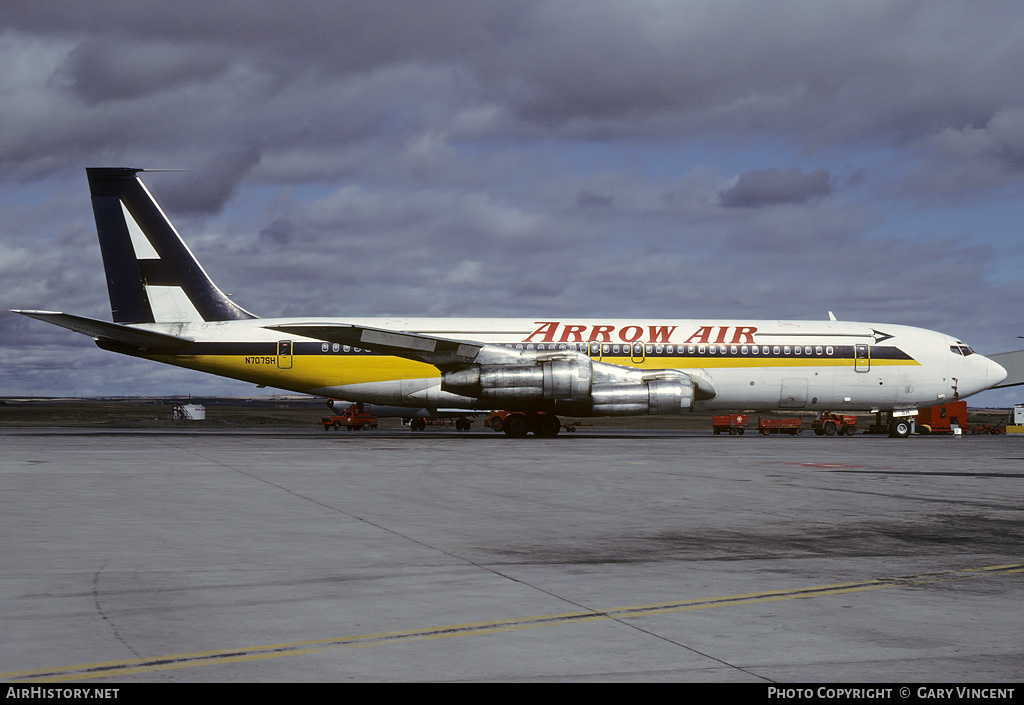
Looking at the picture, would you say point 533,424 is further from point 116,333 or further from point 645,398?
point 116,333

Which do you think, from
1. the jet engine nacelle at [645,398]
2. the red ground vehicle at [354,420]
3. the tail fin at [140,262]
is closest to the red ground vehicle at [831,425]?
the jet engine nacelle at [645,398]

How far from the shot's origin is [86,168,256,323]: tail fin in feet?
124

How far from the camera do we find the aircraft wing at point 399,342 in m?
34.7

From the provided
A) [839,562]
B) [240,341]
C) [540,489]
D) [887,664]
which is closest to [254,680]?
[887,664]

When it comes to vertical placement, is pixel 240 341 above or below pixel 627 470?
above

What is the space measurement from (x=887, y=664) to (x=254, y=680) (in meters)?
4.08

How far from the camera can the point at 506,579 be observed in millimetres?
8648

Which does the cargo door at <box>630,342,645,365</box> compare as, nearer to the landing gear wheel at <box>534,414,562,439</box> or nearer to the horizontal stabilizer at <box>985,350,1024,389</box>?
the landing gear wheel at <box>534,414,562,439</box>

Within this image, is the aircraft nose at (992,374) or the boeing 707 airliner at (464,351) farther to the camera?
the aircraft nose at (992,374)

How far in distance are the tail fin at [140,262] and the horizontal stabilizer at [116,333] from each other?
1397 mm

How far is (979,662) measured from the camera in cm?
582

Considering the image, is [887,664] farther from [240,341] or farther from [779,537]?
[240,341]

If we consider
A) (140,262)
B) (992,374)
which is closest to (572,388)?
(140,262)

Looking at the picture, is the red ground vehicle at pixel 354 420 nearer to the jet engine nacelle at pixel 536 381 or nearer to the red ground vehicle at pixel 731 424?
the red ground vehicle at pixel 731 424
